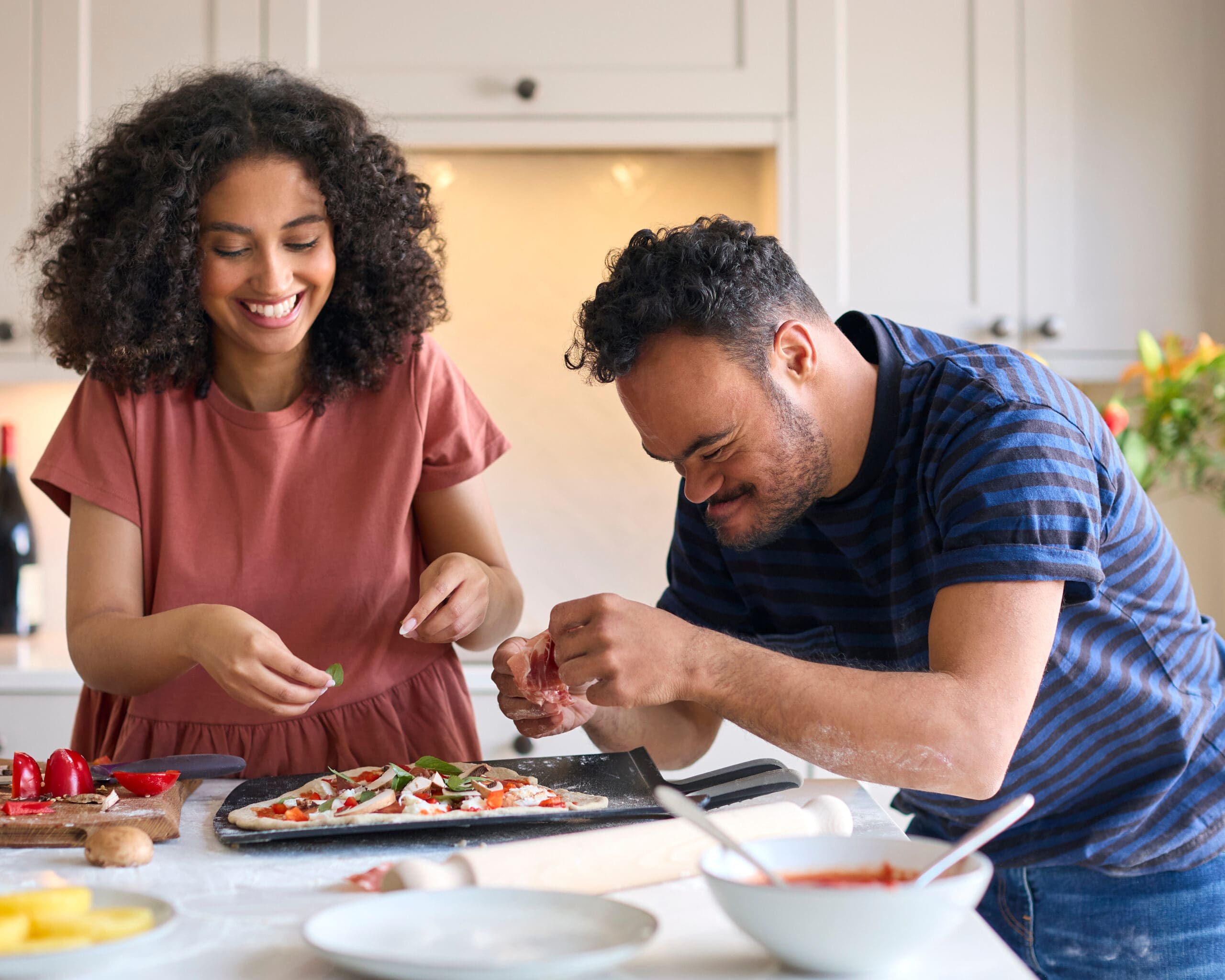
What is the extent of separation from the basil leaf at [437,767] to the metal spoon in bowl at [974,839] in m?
0.60

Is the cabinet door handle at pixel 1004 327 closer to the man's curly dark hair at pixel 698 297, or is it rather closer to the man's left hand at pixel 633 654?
the man's curly dark hair at pixel 698 297

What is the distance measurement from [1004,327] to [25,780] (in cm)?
218

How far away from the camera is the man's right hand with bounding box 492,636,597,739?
53.7 inches

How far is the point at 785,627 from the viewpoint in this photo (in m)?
1.47

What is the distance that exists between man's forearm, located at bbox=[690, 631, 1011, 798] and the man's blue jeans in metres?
0.37

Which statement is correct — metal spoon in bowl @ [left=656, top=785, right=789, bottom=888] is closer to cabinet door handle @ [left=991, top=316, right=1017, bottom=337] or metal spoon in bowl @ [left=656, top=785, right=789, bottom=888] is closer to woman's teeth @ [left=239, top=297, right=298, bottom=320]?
woman's teeth @ [left=239, top=297, right=298, bottom=320]

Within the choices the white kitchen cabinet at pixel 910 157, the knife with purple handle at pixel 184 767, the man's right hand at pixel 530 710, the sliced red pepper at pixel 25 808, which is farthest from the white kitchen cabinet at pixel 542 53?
the sliced red pepper at pixel 25 808

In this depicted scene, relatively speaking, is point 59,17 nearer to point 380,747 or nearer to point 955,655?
point 380,747

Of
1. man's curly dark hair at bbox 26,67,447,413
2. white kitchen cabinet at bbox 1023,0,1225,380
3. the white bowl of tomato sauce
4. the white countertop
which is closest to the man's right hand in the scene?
the white countertop

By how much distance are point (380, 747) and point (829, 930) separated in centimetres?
90

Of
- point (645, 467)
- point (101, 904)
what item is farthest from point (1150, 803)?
point (645, 467)

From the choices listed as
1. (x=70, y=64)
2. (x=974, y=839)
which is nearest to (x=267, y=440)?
(x=974, y=839)

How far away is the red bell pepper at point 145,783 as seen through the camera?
1.18 meters

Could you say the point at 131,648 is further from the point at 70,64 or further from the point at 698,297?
the point at 70,64
